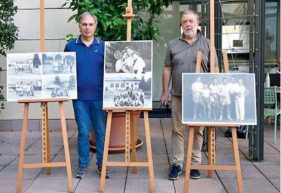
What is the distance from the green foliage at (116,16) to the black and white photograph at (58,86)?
1.47 m

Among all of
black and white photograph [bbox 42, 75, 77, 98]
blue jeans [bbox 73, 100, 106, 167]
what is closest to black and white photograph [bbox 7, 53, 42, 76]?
black and white photograph [bbox 42, 75, 77, 98]

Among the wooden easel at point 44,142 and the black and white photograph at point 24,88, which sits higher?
the black and white photograph at point 24,88

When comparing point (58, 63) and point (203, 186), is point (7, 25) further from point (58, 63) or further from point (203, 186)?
point (203, 186)

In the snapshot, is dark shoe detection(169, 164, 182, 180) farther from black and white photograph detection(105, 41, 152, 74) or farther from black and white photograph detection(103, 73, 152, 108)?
black and white photograph detection(105, 41, 152, 74)

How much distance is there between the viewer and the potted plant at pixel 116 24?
6.40 metres

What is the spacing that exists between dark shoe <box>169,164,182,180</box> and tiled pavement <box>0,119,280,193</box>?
67 mm

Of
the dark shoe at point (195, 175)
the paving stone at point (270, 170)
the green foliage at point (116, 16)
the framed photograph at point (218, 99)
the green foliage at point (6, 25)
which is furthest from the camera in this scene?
the green foliage at point (6, 25)

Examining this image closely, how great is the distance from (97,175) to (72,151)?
137cm

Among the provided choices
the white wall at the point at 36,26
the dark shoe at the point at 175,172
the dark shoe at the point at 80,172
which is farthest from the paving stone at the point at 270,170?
the white wall at the point at 36,26

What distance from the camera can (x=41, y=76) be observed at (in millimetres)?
5152

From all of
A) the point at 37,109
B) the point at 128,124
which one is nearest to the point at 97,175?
the point at 128,124

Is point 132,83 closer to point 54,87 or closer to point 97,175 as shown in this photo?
point 54,87

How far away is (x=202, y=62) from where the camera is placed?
5207mm

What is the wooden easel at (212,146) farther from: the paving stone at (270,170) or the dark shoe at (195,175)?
the paving stone at (270,170)
